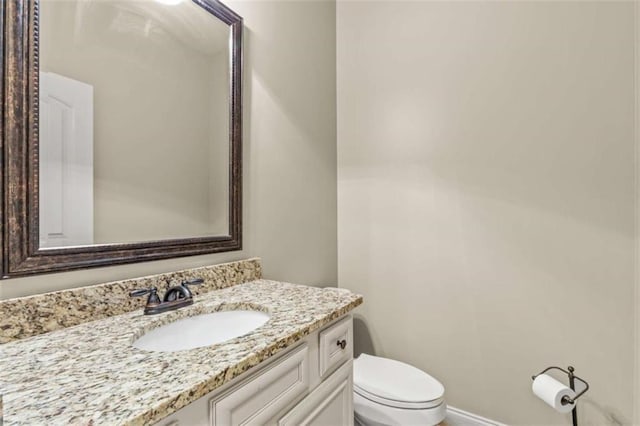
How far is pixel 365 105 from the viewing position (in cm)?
198

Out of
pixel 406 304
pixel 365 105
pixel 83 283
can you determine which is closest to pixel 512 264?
pixel 406 304

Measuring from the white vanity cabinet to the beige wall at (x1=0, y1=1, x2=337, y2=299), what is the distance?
571 millimetres

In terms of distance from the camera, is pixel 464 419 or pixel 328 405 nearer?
pixel 328 405

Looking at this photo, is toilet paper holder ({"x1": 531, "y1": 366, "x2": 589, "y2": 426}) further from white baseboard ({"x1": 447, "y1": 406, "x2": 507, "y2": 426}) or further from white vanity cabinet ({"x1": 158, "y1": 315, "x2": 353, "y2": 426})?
white vanity cabinet ({"x1": 158, "y1": 315, "x2": 353, "y2": 426})

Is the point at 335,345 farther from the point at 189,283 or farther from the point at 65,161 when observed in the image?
the point at 65,161

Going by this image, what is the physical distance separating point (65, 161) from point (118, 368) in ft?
2.01

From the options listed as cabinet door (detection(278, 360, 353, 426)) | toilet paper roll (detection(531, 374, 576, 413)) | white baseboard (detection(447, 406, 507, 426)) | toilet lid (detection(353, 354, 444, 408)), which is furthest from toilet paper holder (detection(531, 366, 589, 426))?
cabinet door (detection(278, 360, 353, 426))

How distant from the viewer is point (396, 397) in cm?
132

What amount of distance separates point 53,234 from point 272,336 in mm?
653

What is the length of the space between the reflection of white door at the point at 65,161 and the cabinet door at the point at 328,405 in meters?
0.77

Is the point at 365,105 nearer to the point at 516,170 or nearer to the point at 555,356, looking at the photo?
the point at 516,170

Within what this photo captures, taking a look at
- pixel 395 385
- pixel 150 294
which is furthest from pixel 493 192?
pixel 150 294

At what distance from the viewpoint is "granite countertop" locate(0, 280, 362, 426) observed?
469mm

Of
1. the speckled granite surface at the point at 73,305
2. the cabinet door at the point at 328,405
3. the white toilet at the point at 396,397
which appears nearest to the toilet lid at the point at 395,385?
the white toilet at the point at 396,397
